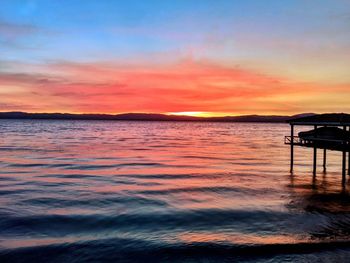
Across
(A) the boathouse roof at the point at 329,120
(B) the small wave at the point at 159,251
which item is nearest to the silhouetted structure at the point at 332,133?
(A) the boathouse roof at the point at 329,120

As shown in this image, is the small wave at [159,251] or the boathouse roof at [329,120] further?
the boathouse roof at [329,120]

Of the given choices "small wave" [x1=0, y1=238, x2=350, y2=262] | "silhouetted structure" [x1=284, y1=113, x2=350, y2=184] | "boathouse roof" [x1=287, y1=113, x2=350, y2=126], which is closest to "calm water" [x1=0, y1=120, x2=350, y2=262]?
"small wave" [x1=0, y1=238, x2=350, y2=262]

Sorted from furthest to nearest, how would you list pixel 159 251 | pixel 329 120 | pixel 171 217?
pixel 329 120 → pixel 171 217 → pixel 159 251

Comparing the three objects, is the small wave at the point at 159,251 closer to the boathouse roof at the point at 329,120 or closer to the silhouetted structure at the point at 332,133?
the silhouetted structure at the point at 332,133

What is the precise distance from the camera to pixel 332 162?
144 feet

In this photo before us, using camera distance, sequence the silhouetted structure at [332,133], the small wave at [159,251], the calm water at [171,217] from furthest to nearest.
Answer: the silhouetted structure at [332,133], the calm water at [171,217], the small wave at [159,251]

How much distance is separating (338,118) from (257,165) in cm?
1373

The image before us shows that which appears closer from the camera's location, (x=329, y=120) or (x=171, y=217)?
(x=171, y=217)

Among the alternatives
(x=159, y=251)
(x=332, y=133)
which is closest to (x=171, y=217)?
(x=159, y=251)

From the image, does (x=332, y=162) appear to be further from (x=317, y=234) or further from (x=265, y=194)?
(x=317, y=234)

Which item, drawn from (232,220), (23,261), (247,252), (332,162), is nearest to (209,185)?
(232,220)

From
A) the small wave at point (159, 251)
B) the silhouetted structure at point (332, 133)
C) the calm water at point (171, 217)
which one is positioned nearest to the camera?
the small wave at point (159, 251)

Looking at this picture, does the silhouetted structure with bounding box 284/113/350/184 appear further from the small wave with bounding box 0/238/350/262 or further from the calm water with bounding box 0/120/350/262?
the small wave with bounding box 0/238/350/262

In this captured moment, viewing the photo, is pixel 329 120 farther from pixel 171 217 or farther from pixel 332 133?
pixel 171 217
